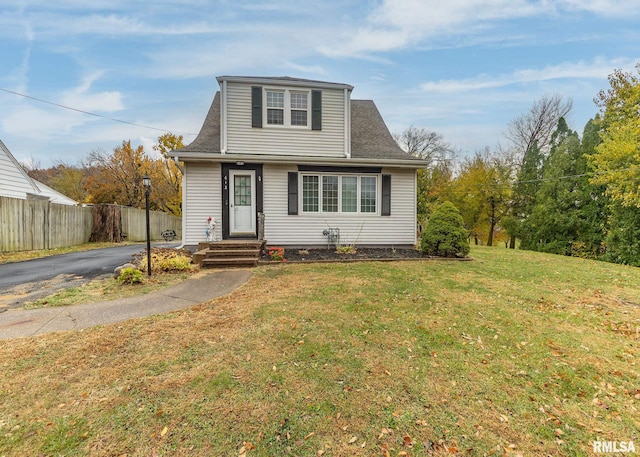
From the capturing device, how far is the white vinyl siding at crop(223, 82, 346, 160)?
918 cm

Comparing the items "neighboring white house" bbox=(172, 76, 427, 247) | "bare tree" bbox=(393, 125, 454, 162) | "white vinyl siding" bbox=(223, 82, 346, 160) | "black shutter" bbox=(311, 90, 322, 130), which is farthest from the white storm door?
"bare tree" bbox=(393, 125, 454, 162)

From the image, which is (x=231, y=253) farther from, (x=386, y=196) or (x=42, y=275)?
(x=386, y=196)

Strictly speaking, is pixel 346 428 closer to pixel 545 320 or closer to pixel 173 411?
pixel 173 411

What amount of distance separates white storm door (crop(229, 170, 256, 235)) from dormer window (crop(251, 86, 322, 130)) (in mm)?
1878

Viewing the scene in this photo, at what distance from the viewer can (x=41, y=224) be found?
1055 cm

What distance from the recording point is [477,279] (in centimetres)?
595

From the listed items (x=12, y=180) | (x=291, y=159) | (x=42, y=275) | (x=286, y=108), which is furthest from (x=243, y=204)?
(x=12, y=180)

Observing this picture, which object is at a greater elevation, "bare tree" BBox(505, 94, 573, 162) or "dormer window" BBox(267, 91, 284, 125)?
"bare tree" BBox(505, 94, 573, 162)

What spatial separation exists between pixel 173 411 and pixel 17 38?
14609 millimetres

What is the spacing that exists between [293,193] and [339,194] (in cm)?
162

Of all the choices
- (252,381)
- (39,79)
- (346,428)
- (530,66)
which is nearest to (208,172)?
(252,381)

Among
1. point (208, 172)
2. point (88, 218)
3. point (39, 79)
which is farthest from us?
point (88, 218)

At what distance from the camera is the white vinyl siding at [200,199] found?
877cm

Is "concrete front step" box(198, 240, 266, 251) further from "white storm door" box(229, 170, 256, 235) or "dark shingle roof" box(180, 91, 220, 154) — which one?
"dark shingle roof" box(180, 91, 220, 154)
